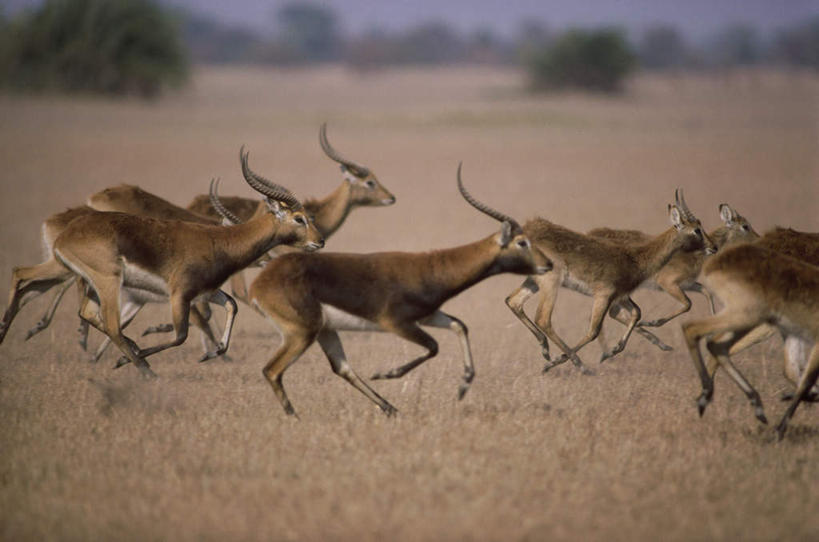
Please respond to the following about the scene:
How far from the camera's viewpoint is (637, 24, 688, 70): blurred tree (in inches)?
4281

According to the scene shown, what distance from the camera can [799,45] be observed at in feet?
334

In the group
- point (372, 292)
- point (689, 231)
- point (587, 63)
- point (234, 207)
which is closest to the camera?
point (372, 292)

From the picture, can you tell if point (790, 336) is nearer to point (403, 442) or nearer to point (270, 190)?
point (403, 442)

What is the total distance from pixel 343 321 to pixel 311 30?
451ft

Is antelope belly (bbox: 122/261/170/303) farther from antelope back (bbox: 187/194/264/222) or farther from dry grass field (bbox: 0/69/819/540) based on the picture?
antelope back (bbox: 187/194/264/222)

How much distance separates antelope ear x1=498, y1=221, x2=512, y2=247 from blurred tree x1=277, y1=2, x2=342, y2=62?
383ft

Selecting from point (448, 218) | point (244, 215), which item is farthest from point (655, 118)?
point (244, 215)

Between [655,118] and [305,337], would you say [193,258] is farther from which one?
[655,118]

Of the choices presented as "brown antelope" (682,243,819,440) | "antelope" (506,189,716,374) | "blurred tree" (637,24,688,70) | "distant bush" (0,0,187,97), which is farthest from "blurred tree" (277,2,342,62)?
"brown antelope" (682,243,819,440)

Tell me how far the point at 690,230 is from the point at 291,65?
338ft

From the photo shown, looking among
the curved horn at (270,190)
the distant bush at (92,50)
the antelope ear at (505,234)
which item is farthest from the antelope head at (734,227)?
the distant bush at (92,50)

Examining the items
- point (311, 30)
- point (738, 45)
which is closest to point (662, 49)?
point (738, 45)

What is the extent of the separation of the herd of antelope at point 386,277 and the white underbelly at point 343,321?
0.04 ft

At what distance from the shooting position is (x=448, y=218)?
22.9 m
